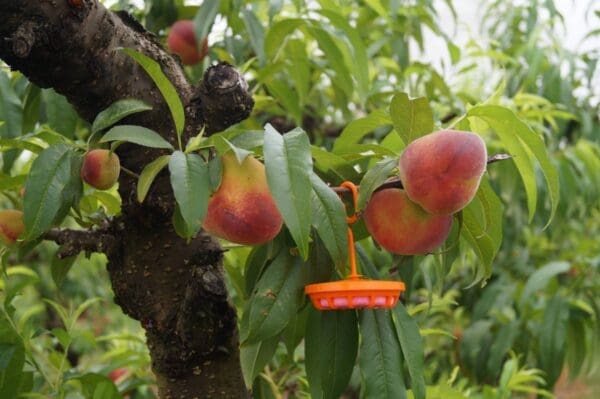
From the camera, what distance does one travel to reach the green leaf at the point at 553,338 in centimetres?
140

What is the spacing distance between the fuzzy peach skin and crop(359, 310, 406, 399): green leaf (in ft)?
0.43

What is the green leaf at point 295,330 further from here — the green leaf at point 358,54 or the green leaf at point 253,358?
the green leaf at point 358,54

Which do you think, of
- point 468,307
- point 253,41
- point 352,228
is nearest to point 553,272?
point 468,307

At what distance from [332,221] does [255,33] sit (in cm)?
61

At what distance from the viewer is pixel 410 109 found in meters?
0.64

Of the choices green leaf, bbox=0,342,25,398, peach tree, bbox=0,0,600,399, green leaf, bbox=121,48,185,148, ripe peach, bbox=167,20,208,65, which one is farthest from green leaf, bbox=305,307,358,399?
ripe peach, bbox=167,20,208,65

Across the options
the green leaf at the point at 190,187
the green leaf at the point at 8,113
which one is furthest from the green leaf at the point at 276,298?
the green leaf at the point at 8,113

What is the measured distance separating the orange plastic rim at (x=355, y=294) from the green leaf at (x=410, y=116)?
132 millimetres

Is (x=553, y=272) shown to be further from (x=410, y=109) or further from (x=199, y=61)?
(x=410, y=109)

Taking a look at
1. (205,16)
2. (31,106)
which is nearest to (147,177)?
(205,16)

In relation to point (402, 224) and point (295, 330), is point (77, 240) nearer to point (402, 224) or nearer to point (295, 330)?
point (295, 330)

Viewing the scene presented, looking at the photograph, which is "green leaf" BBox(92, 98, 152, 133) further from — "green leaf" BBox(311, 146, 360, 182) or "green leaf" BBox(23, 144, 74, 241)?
"green leaf" BBox(311, 146, 360, 182)

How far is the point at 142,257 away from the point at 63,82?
0.18m

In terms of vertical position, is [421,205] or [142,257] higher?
[421,205]
